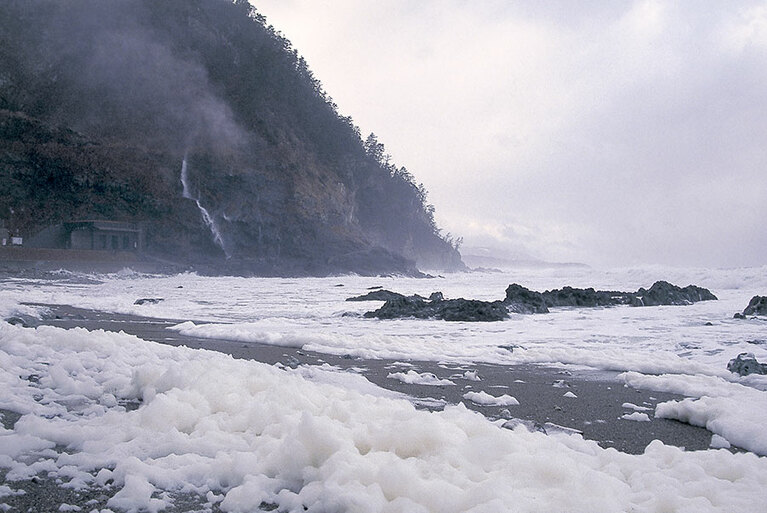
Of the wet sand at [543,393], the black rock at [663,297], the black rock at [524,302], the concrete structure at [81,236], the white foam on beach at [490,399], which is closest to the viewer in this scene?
the wet sand at [543,393]

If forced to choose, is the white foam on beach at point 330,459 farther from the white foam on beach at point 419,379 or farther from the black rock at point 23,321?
the black rock at point 23,321

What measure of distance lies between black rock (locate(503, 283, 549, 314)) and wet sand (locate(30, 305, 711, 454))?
7992 millimetres

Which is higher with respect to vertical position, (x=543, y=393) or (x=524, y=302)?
(x=524, y=302)

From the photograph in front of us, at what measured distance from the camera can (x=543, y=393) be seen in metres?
4.99

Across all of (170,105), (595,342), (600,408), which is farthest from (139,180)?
(600,408)

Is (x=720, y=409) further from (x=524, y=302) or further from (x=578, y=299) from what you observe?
(x=578, y=299)

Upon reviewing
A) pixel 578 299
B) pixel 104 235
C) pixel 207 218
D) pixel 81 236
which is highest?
pixel 207 218

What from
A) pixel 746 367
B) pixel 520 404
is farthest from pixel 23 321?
pixel 746 367

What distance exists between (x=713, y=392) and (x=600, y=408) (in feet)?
4.09

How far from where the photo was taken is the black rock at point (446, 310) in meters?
12.8

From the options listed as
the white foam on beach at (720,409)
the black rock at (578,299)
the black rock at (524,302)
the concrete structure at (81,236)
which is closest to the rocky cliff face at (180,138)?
the concrete structure at (81,236)

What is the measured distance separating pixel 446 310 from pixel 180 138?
2116 inches

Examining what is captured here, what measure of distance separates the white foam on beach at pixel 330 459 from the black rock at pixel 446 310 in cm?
931

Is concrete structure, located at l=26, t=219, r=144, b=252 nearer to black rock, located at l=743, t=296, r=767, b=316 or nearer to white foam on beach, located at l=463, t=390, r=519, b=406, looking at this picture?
black rock, located at l=743, t=296, r=767, b=316
